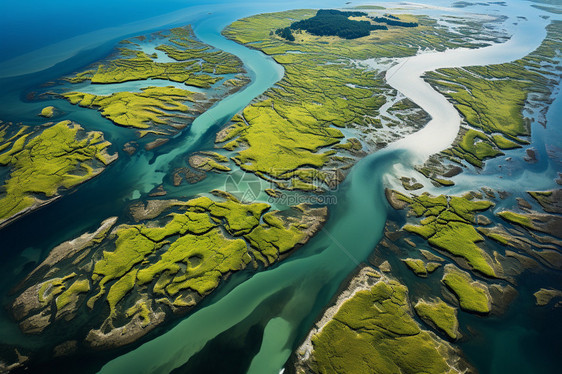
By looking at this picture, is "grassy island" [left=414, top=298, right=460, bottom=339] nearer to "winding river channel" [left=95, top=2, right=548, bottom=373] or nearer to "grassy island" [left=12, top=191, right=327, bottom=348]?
"winding river channel" [left=95, top=2, right=548, bottom=373]

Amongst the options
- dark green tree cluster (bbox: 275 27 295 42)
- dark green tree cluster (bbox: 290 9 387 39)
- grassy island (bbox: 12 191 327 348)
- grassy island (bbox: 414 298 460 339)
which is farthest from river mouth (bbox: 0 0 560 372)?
dark green tree cluster (bbox: 290 9 387 39)

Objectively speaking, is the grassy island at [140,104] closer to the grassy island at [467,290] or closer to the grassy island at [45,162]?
the grassy island at [45,162]

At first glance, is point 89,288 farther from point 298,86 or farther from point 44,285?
point 298,86

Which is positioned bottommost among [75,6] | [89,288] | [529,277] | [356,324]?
[529,277]

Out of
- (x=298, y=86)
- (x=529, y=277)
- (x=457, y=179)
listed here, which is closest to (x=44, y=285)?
(x=529, y=277)

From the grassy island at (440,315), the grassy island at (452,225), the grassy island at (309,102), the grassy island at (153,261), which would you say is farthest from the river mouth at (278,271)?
the grassy island at (440,315)
